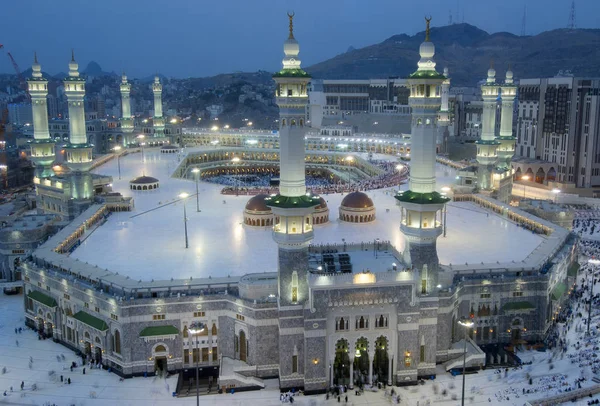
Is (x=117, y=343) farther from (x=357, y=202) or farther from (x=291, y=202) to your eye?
(x=357, y=202)

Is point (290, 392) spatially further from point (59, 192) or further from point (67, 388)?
point (59, 192)

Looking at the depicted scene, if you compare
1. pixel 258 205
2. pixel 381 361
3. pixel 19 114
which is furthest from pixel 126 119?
pixel 381 361

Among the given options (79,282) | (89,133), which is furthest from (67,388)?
(89,133)

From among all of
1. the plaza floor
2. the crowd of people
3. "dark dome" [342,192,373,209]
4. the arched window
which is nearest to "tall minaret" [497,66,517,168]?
the plaza floor

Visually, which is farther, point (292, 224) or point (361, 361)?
point (361, 361)

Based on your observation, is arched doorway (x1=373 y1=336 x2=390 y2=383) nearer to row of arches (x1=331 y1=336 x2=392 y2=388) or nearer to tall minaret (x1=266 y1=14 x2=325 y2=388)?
row of arches (x1=331 y1=336 x2=392 y2=388)

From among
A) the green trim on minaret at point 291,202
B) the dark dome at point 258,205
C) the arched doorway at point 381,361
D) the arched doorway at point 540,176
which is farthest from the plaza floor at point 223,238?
A: the arched doorway at point 540,176

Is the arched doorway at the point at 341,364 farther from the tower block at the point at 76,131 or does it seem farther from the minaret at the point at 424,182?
the tower block at the point at 76,131
